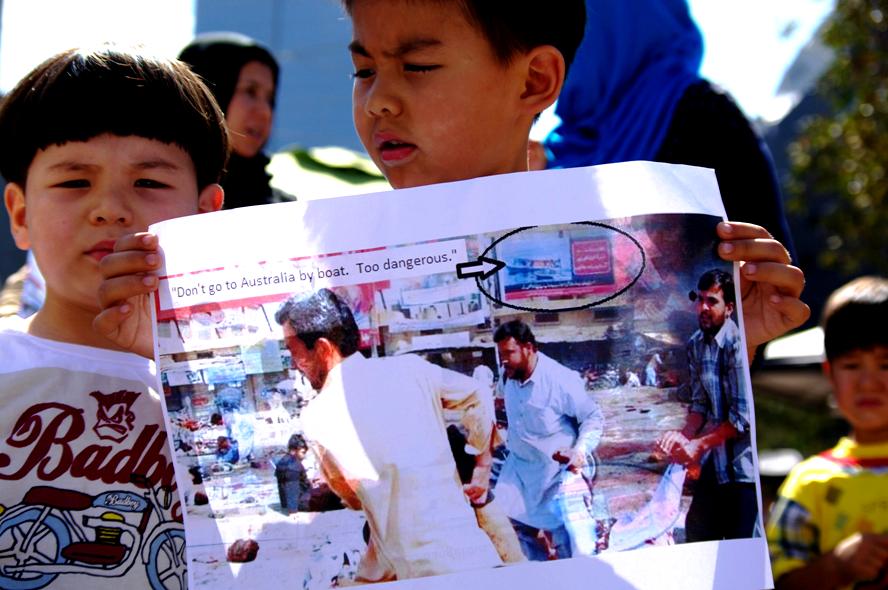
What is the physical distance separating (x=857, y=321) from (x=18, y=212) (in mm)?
2194

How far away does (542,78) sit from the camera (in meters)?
1.66

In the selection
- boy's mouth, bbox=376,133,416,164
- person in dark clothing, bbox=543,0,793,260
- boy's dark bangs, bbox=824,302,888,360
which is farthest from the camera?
boy's dark bangs, bbox=824,302,888,360

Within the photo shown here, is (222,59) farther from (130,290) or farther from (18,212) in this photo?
(130,290)

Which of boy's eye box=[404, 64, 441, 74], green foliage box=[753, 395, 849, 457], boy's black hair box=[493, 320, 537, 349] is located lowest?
green foliage box=[753, 395, 849, 457]

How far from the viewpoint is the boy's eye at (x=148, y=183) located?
61.7 inches

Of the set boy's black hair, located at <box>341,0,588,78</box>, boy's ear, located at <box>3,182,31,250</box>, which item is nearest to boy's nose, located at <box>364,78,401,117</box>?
boy's black hair, located at <box>341,0,588,78</box>

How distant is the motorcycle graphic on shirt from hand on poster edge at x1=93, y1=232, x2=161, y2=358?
22 cm

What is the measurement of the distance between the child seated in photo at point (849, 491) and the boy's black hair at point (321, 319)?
178cm

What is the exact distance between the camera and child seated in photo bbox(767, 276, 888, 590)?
260 centimetres

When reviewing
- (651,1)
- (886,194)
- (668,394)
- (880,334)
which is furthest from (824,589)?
(886,194)

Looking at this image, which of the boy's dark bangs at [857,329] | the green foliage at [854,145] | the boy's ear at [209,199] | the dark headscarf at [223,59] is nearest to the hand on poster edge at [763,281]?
the boy's ear at [209,199]

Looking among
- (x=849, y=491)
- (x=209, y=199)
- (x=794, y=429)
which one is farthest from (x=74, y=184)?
(x=794, y=429)

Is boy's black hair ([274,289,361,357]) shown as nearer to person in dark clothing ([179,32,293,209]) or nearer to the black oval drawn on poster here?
the black oval drawn on poster

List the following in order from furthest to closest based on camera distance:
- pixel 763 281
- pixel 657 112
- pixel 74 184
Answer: pixel 657 112
pixel 74 184
pixel 763 281
